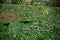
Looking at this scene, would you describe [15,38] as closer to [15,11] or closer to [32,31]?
[32,31]

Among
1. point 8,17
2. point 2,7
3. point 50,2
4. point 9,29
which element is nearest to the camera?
point 9,29

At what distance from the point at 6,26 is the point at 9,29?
24.3 inches

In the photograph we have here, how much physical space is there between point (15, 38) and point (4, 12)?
5.75 meters

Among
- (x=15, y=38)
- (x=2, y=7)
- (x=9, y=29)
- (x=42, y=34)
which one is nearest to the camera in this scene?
(x=15, y=38)

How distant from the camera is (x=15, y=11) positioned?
1352 cm

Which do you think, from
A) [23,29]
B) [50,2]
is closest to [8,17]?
[23,29]

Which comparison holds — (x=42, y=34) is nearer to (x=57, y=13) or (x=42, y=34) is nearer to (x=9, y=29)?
(x=9, y=29)

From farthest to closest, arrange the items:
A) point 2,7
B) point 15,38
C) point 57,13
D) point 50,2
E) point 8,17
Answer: point 50,2, point 2,7, point 57,13, point 8,17, point 15,38

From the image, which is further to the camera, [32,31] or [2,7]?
[2,7]

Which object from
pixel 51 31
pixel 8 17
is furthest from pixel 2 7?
pixel 51 31

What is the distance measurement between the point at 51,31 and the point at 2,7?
258 inches

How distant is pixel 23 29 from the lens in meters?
8.94

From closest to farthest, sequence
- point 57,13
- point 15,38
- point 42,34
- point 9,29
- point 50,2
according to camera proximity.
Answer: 1. point 15,38
2. point 42,34
3. point 9,29
4. point 57,13
5. point 50,2

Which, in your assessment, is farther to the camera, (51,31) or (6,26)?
(6,26)
